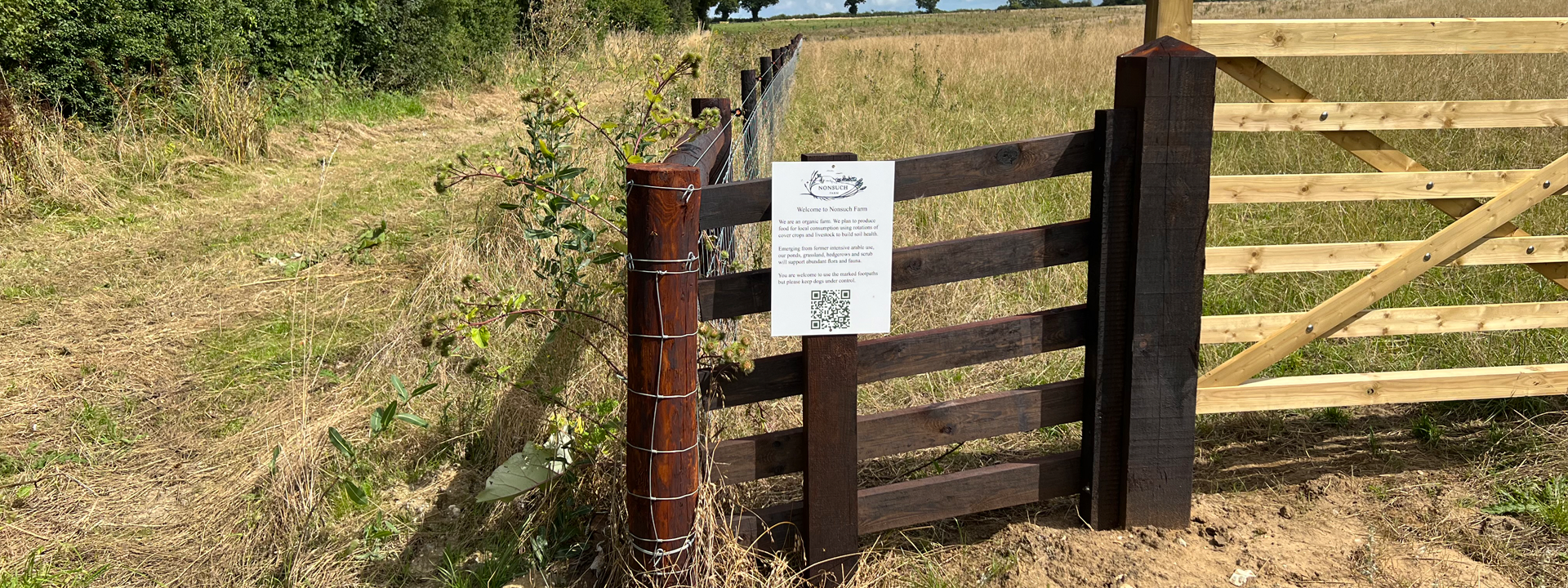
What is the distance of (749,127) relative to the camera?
5.76m

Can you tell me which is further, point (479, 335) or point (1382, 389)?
point (1382, 389)

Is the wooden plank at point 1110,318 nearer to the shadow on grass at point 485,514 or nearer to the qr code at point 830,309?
the qr code at point 830,309

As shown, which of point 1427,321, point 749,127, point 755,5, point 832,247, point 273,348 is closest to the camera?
point 832,247

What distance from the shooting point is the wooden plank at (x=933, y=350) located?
9.04 ft

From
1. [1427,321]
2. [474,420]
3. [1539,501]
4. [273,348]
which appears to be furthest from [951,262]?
[273,348]

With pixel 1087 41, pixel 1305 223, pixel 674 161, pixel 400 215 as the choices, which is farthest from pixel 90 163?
pixel 1087 41

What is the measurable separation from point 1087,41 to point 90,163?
547 inches

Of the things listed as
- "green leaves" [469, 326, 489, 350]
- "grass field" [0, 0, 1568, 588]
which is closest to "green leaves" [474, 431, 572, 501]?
"grass field" [0, 0, 1568, 588]

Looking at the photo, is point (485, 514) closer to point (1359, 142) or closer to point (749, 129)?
point (749, 129)

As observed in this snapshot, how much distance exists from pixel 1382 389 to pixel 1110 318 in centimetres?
116

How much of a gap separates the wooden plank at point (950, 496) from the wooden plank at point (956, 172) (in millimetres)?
895

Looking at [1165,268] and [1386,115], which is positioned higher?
[1386,115]

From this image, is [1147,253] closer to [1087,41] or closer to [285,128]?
[285,128]

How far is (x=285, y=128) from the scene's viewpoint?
387 inches
